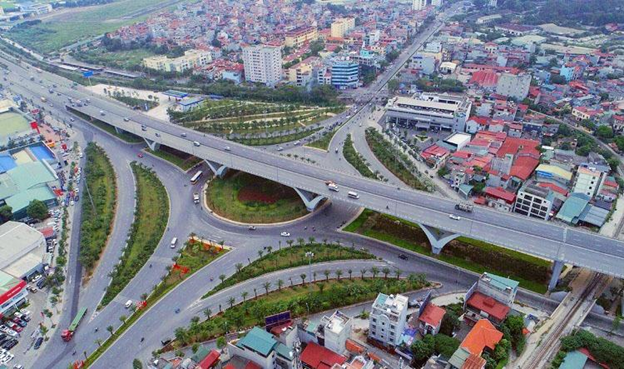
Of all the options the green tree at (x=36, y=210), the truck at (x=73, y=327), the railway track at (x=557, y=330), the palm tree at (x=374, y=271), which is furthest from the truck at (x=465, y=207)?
the green tree at (x=36, y=210)

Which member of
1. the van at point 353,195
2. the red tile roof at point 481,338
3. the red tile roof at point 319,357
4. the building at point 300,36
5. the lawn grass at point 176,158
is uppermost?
the building at point 300,36

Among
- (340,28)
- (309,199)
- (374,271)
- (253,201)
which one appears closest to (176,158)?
(253,201)

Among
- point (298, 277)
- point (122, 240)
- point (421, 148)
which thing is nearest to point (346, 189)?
point (298, 277)

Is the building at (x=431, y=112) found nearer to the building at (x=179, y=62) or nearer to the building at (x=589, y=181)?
the building at (x=589, y=181)

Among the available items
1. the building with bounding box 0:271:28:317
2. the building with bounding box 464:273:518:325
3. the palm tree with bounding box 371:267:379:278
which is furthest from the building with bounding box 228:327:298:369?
the building with bounding box 0:271:28:317

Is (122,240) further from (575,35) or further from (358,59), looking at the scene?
(575,35)

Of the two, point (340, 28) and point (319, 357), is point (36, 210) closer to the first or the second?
point (319, 357)

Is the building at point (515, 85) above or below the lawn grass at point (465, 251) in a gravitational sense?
above

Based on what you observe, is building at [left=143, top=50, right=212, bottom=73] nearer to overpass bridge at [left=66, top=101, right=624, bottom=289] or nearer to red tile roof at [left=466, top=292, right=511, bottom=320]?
overpass bridge at [left=66, top=101, right=624, bottom=289]
